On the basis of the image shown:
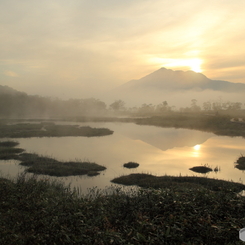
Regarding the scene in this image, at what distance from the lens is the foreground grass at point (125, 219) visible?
5.51 metres

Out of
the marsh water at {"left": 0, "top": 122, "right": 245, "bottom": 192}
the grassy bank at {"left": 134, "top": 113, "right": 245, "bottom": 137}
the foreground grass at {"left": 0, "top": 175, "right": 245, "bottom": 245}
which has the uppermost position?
the grassy bank at {"left": 134, "top": 113, "right": 245, "bottom": 137}

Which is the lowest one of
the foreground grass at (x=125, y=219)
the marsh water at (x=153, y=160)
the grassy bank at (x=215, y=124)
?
the marsh water at (x=153, y=160)

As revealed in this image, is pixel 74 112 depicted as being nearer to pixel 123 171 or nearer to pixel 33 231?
pixel 123 171

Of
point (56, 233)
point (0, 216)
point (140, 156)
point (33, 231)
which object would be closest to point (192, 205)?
point (56, 233)

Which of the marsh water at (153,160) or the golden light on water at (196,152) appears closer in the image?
the marsh water at (153,160)

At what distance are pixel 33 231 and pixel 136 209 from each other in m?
2.90

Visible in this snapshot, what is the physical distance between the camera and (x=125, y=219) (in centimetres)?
675

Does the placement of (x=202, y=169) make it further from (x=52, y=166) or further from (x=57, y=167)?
(x=52, y=166)

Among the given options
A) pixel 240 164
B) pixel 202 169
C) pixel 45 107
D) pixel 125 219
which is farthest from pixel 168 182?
pixel 45 107

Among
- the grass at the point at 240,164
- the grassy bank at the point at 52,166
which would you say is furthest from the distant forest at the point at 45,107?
the grassy bank at the point at 52,166

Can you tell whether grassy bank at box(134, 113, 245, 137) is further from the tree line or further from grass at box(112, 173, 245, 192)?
grass at box(112, 173, 245, 192)

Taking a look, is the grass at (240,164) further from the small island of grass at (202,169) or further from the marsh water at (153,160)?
A: the small island of grass at (202,169)

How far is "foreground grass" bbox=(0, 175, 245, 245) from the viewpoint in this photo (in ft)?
18.1

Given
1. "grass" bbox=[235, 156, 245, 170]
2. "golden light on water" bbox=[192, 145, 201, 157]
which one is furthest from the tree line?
"grass" bbox=[235, 156, 245, 170]
